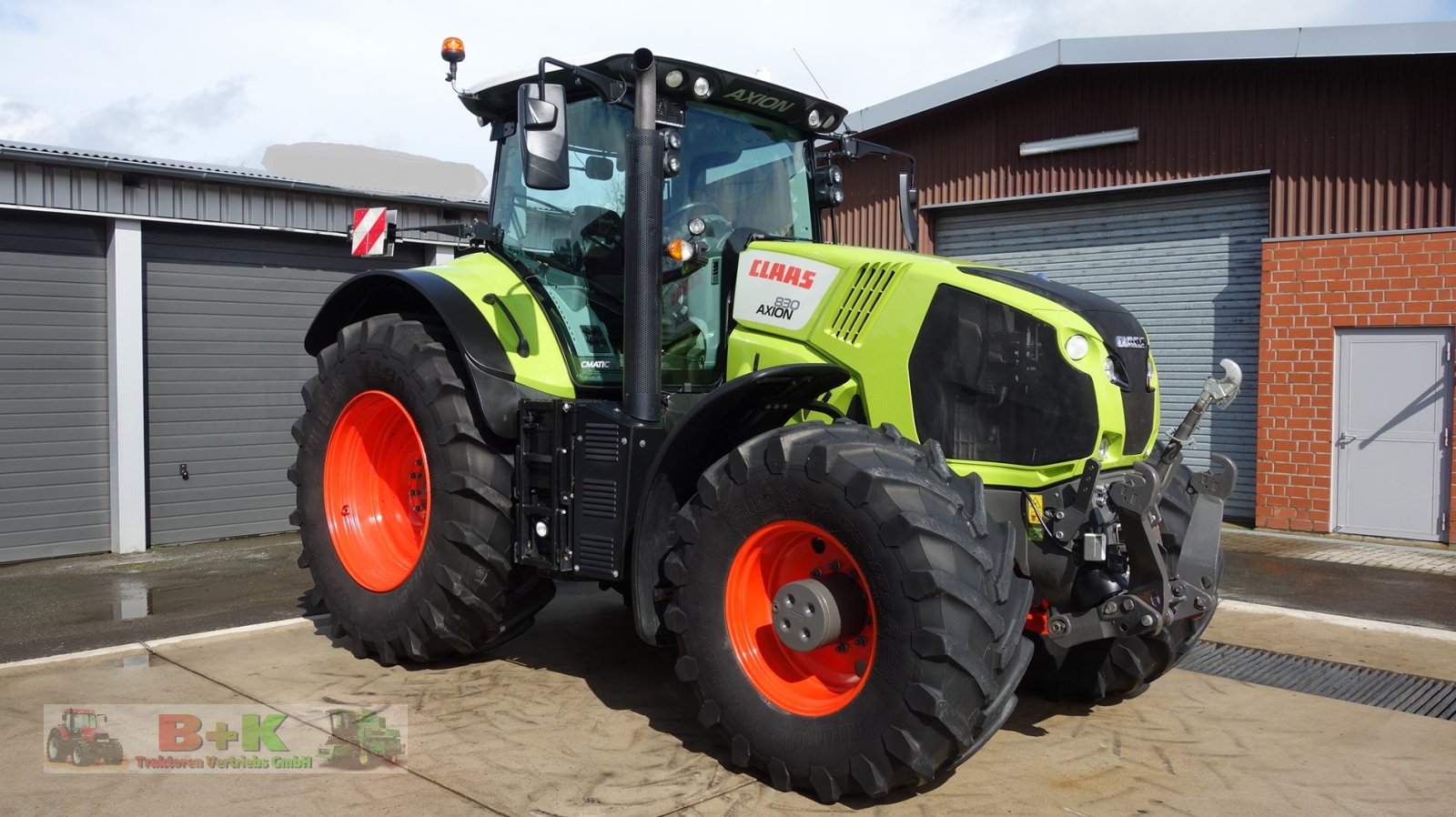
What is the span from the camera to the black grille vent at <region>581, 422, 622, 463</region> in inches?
183

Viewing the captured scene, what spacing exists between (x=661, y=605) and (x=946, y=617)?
131 cm

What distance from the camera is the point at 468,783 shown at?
3887 mm

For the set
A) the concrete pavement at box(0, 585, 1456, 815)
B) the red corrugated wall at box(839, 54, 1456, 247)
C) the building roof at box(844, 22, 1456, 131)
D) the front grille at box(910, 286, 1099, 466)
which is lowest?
the concrete pavement at box(0, 585, 1456, 815)

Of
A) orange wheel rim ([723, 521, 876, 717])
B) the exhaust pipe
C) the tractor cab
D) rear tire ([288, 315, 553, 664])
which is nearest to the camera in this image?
orange wheel rim ([723, 521, 876, 717])

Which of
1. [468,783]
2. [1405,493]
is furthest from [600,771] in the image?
[1405,493]

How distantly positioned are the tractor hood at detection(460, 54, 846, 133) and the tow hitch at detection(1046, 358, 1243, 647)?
7.30 feet

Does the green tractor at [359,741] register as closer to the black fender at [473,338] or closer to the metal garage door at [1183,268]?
the black fender at [473,338]

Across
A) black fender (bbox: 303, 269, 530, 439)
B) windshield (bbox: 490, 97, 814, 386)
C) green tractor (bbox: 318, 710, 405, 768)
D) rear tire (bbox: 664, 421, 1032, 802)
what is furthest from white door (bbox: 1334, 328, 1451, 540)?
green tractor (bbox: 318, 710, 405, 768)

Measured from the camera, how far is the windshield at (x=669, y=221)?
4.89 metres

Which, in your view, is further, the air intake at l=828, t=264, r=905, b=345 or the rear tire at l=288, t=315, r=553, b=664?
the rear tire at l=288, t=315, r=553, b=664

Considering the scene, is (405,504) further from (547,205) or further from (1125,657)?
(1125,657)

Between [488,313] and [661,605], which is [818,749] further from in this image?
[488,313]

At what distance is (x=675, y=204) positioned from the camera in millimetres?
4844

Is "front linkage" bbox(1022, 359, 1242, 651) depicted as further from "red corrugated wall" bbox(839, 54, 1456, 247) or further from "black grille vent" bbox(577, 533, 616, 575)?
"red corrugated wall" bbox(839, 54, 1456, 247)
